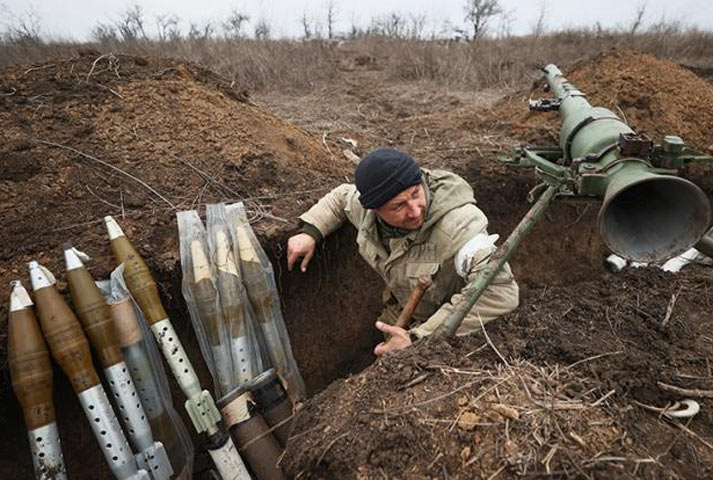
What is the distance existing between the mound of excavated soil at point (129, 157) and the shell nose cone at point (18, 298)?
0.80 ft

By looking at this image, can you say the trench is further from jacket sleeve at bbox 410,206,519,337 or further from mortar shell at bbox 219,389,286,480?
jacket sleeve at bbox 410,206,519,337

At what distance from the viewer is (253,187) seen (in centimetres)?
337

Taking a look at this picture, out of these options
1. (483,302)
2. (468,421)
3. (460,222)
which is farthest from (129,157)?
(468,421)

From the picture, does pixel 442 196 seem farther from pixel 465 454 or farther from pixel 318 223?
pixel 465 454

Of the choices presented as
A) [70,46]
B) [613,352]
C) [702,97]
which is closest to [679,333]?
[613,352]

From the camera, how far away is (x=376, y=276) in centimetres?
363

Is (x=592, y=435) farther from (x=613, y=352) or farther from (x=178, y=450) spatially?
(x=178, y=450)

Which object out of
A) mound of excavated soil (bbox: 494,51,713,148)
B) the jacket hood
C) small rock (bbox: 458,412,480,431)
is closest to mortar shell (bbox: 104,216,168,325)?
the jacket hood

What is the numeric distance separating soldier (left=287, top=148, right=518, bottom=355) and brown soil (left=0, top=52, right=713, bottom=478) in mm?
238

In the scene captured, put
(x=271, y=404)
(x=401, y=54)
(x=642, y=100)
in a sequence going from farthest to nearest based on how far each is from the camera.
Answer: (x=401, y=54) < (x=642, y=100) < (x=271, y=404)

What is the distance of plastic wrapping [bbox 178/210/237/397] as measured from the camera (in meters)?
2.45

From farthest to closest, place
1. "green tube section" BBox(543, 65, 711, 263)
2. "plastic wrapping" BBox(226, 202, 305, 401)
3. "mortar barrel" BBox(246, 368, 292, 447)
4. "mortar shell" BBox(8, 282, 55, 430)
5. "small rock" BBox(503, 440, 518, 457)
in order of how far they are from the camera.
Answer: "plastic wrapping" BBox(226, 202, 305, 401) < "mortar barrel" BBox(246, 368, 292, 447) < "mortar shell" BBox(8, 282, 55, 430) < "green tube section" BBox(543, 65, 711, 263) < "small rock" BBox(503, 440, 518, 457)

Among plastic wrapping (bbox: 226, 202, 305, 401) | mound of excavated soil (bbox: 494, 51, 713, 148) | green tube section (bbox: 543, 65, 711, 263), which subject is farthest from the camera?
mound of excavated soil (bbox: 494, 51, 713, 148)

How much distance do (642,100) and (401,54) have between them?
683 cm
